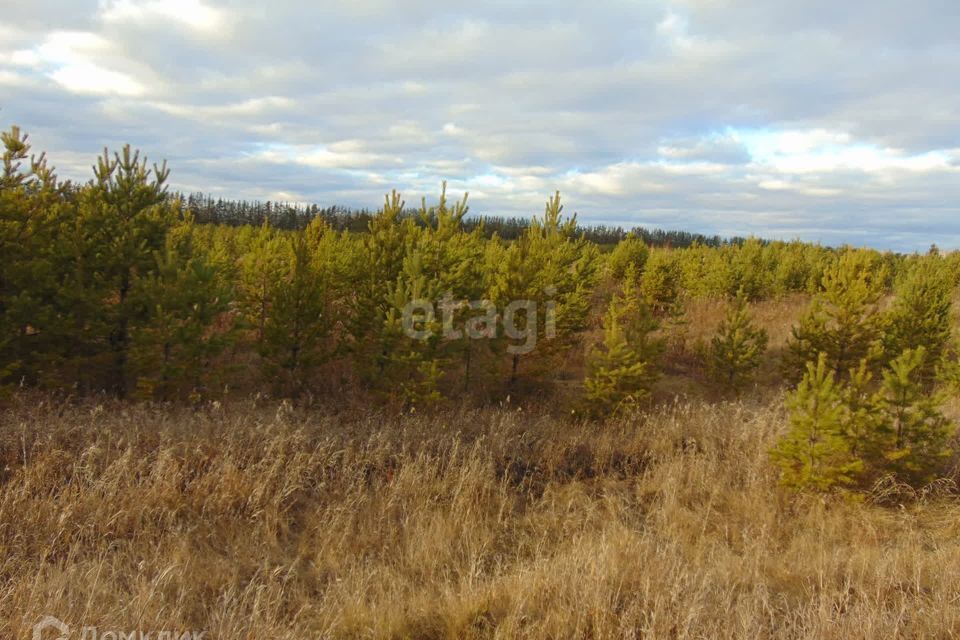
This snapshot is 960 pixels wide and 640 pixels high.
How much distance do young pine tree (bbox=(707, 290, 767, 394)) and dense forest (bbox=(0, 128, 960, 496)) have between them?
4cm

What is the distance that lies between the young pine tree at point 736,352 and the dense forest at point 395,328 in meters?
0.04

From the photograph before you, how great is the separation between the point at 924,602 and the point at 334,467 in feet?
17.3

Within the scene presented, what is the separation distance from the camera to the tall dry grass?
3.36 meters

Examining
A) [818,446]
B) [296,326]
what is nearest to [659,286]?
[296,326]

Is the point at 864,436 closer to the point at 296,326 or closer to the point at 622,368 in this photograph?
the point at 622,368

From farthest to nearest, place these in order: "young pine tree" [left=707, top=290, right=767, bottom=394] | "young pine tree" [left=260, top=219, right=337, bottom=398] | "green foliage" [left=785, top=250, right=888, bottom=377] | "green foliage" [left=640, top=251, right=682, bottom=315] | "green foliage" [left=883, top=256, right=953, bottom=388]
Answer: "green foliage" [left=640, top=251, right=682, bottom=315]
"green foliage" [left=883, top=256, right=953, bottom=388]
"green foliage" [left=785, top=250, right=888, bottom=377]
"young pine tree" [left=707, top=290, right=767, bottom=394]
"young pine tree" [left=260, top=219, right=337, bottom=398]

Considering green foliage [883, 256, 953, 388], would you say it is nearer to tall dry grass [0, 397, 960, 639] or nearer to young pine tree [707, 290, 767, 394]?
young pine tree [707, 290, 767, 394]

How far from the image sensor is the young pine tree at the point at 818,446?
531cm

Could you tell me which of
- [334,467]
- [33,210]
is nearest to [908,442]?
[334,467]

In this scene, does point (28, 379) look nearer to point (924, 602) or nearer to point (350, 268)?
point (350, 268)

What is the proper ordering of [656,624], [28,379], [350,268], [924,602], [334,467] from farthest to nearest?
[350,268], [28,379], [334,467], [924,602], [656,624]

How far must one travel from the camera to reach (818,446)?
542 centimetres

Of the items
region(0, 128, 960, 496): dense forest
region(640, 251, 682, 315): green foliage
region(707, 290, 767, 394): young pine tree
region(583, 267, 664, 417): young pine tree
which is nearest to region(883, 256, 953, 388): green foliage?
region(0, 128, 960, 496): dense forest

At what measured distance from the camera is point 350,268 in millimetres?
12039
